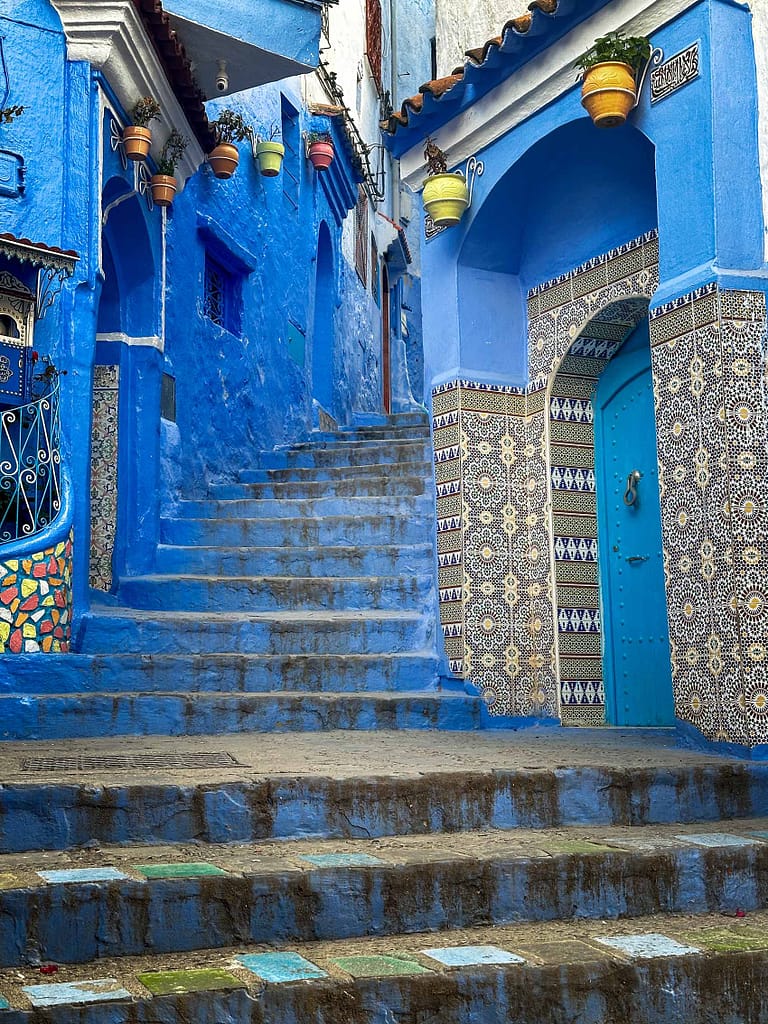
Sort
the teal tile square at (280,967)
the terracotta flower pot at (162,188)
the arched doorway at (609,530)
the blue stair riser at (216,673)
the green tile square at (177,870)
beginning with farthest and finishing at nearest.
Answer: the terracotta flower pot at (162,188) → the arched doorway at (609,530) → the blue stair riser at (216,673) → the green tile square at (177,870) → the teal tile square at (280,967)

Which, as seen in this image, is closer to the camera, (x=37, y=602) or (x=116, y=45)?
(x=37, y=602)

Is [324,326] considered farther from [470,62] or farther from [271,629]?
[271,629]

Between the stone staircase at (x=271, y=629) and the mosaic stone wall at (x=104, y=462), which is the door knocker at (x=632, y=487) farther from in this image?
the mosaic stone wall at (x=104, y=462)

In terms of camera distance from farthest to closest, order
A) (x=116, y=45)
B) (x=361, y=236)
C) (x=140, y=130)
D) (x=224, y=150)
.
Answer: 1. (x=361, y=236)
2. (x=224, y=150)
3. (x=140, y=130)
4. (x=116, y=45)

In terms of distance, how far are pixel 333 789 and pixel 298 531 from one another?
15.2ft

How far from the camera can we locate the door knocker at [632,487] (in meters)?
7.20

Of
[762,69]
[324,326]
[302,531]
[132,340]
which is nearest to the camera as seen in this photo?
[762,69]

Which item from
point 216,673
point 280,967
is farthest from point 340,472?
point 280,967

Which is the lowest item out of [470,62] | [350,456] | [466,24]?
[350,456]

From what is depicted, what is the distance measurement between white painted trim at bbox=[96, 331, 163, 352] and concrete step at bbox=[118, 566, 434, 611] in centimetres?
218

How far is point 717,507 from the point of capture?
18.4ft

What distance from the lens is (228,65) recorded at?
9.21 metres

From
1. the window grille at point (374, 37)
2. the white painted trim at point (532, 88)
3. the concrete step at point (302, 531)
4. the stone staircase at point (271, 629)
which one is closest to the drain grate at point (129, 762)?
the stone staircase at point (271, 629)

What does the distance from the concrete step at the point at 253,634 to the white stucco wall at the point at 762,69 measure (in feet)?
10.9
